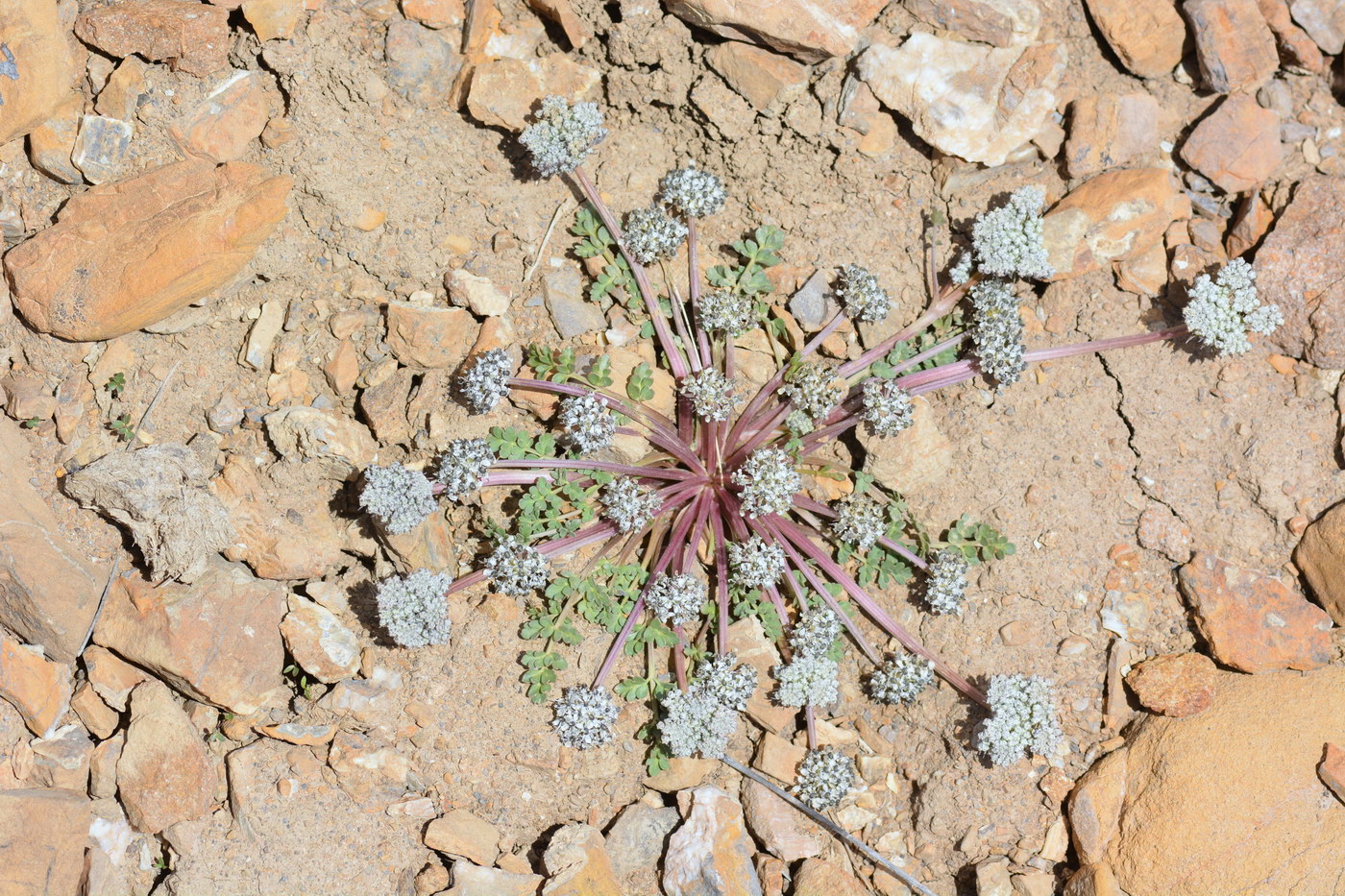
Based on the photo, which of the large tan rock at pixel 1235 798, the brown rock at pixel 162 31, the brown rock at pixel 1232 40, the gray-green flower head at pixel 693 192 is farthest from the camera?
the brown rock at pixel 1232 40

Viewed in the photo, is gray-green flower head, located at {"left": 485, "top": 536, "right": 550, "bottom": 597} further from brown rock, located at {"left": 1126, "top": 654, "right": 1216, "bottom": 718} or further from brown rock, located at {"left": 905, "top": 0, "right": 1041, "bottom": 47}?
brown rock, located at {"left": 905, "top": 0, "right": 1041, "bottom": 47}

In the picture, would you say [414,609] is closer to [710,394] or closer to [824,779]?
[710,394]

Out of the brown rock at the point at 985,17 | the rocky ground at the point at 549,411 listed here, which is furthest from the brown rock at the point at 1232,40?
the brown rock at the point at 985,17

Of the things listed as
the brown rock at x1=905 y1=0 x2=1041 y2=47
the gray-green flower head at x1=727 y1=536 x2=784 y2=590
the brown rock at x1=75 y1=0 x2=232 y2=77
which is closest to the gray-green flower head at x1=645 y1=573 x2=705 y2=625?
the gray-green flower head at x1=727 y1=536 x2=784 y2=590

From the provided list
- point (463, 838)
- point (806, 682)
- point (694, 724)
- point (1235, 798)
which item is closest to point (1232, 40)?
point (1235, 798)

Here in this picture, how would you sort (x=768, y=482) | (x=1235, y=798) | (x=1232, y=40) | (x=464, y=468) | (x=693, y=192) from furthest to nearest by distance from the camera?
(x=1232, y=40) < (x=693, y=192) < (x=768, y=482) < (x=464, y=468) < (x=1235, y=798)

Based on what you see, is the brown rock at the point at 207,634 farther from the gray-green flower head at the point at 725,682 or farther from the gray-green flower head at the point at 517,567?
the gray-green flower head at the point at 725,682

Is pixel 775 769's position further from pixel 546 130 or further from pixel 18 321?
pixel 18 321

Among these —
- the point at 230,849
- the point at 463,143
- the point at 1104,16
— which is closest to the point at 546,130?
the point at 463,143
